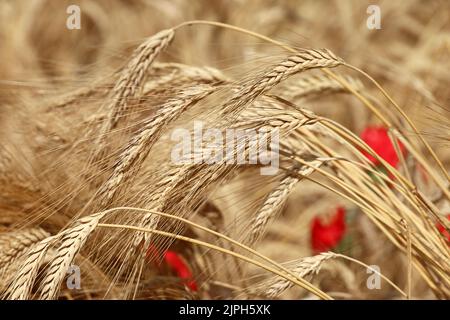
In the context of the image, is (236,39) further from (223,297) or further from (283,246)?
(223,297)

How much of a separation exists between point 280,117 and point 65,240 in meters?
0.42

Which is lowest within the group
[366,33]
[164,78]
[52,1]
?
[164,78]

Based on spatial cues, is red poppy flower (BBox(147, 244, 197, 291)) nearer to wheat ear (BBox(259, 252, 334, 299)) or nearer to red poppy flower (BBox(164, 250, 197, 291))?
red poppy flower (BBox(164, 250, 197, 291))

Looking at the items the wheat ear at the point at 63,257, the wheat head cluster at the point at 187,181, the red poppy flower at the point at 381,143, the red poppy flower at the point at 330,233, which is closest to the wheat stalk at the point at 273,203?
the wheat head cluster at the point at 187,181

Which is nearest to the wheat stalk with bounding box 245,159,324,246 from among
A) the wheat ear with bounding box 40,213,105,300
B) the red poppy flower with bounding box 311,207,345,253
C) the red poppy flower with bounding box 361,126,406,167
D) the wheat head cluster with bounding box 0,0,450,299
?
the wheat head cluster with bounding box 0,0,450,299

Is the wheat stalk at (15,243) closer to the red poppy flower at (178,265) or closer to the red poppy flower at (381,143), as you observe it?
the red poppy flower at (178,265)

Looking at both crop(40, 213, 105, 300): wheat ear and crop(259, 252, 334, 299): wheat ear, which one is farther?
crop(259, 252, 334, 299): wheat ear

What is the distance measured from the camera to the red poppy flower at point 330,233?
7.20 ft

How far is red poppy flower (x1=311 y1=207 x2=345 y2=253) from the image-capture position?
2193 mm

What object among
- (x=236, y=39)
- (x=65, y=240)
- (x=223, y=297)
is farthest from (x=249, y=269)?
(x=236, y=39)

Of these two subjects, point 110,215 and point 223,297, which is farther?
point 223,297

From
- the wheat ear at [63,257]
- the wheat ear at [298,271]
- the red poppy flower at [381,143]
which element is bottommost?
the wheat ear at [298,271]

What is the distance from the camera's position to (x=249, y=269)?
2234 mm
